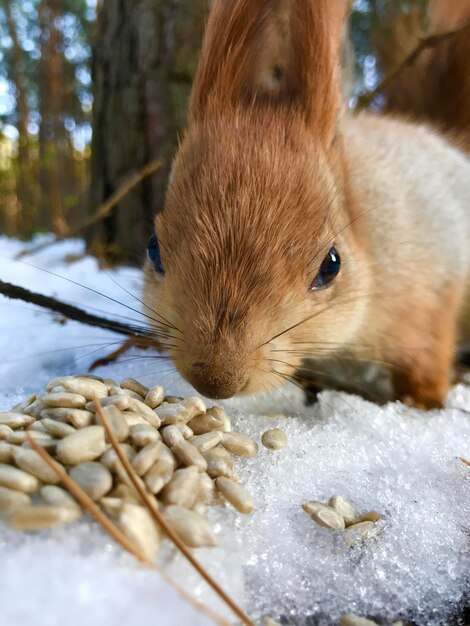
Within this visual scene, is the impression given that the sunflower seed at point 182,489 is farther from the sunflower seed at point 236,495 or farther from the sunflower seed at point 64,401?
the sunflower seed at point 64,401

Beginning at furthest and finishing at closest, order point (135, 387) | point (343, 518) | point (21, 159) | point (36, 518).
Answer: point (21, 159), point (135, 387), point (343, 518), point (36, 518)

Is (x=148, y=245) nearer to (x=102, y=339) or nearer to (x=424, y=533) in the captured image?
(x=102, y=339)

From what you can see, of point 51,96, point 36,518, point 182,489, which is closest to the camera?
point 36,518

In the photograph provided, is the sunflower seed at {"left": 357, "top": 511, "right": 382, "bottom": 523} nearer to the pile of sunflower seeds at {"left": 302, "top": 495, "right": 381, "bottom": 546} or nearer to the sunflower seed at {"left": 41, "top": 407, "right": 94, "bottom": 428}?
the pile of sunflower seeds at {"left": 302, "top": 495, "right": 381, "bottom": 546}

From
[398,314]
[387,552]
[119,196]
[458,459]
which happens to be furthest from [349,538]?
[119,196]

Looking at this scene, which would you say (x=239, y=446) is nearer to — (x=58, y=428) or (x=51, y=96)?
(x=58, y=428)

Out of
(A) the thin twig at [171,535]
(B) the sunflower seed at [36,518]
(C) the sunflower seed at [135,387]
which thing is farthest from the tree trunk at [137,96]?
(B) the sunflower seed at [36,518]

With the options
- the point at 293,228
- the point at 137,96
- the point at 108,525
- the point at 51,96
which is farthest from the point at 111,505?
the point at 51,96

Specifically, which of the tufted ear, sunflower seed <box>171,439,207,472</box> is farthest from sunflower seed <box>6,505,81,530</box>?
the tufted ear
